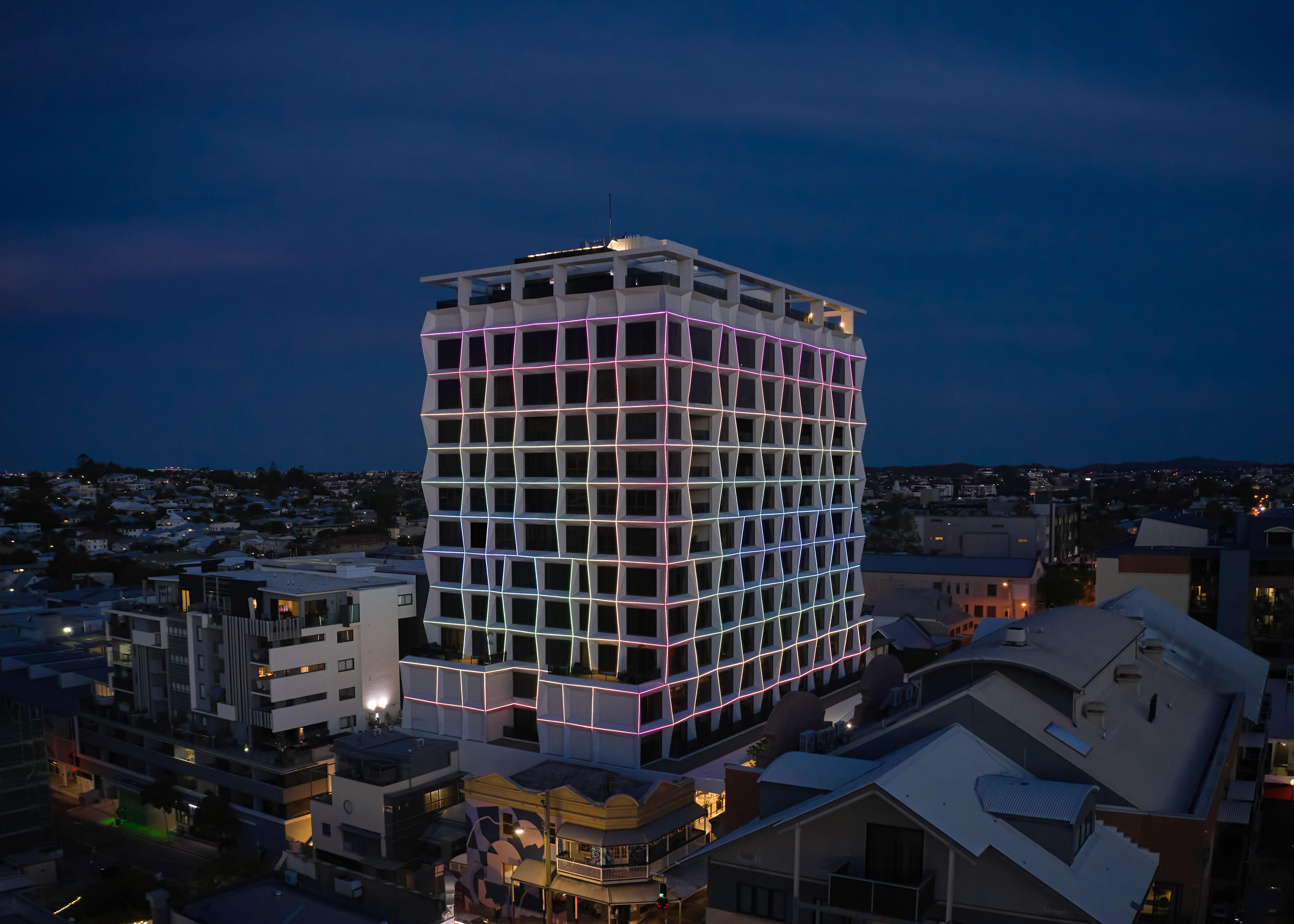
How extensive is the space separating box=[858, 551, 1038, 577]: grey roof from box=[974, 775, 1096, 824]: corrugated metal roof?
67.8 m

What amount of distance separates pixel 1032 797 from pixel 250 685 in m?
42.9

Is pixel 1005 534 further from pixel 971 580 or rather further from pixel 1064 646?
pixel 1064 646

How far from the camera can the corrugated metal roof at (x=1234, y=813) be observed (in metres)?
33.0

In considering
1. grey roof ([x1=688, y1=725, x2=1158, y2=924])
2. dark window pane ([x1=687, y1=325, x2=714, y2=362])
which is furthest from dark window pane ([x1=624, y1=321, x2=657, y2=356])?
grey roof ([x1=688, y1=725, x2=1158, y2=924])

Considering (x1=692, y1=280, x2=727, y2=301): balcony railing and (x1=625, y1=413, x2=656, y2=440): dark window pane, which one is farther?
(x1=692, y1=280, x2=727, y2=301): balcony railing

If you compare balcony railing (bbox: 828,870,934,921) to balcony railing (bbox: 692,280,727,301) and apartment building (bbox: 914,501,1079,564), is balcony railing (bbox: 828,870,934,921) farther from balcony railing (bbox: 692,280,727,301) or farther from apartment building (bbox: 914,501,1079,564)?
apartment building (bbox: 914,501,1079,564)

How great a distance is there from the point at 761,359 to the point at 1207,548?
4342cm

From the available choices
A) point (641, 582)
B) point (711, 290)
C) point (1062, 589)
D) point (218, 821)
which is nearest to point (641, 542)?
point (641, 582)

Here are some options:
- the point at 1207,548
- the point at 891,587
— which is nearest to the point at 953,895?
the point at 1207,548

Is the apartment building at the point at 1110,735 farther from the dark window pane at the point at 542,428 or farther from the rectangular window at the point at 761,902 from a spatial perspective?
the dark window pane at the point at 542,428

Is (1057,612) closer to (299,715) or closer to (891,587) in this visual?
(299,715)

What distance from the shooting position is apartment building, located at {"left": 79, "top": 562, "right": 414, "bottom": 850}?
4834 cm

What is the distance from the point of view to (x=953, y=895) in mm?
22344

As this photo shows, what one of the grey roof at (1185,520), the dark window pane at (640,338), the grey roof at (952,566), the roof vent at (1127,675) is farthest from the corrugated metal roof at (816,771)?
the grey roof at (1185,520)
